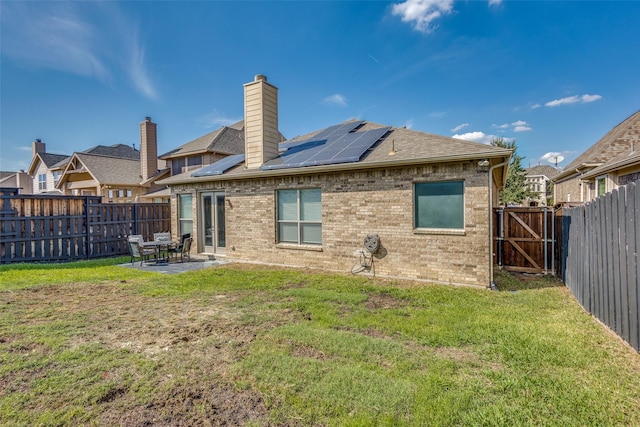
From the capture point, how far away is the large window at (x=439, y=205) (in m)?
7.04

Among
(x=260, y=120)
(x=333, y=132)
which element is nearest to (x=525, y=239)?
(x=333, y=132)

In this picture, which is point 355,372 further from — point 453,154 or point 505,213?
point 505,213

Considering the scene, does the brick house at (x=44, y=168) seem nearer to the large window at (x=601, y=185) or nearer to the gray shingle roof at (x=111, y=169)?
the gray shingle roof at (x=111, y=169)

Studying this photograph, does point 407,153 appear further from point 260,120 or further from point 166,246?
point 166,246

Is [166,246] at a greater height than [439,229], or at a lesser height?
lesser

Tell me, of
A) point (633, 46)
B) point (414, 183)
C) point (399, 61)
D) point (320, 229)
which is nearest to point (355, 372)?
point (414, 183)

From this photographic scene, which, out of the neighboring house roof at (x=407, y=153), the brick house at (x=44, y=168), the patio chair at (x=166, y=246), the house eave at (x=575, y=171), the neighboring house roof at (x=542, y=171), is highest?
the neighboring house roof at (x=542, y=171)

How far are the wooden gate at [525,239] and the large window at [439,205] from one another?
2909 millimetres

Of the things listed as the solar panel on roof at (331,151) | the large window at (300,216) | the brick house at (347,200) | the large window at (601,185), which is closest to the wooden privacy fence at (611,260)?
the brick house at (347,200)

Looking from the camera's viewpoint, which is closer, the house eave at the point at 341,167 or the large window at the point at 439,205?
the house eave at the point at 341,167

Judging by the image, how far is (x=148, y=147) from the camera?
76.5 feet

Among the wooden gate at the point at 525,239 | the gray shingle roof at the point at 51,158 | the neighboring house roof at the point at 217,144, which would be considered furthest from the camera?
the gray shingle roof at the point at 51,158

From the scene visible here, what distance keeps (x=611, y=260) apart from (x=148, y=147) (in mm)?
26038

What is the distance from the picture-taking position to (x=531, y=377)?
10.3ft
